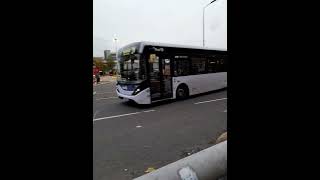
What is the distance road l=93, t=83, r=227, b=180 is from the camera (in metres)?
4.34

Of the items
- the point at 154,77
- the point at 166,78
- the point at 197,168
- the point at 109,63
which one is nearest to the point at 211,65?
the point at 166,78

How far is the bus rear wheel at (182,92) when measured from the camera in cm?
1181

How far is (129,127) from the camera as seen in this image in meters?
7.08

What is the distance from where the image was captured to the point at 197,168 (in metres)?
2.71

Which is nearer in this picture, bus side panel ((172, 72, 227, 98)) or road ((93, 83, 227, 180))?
road ((93, 83, 227, 180))

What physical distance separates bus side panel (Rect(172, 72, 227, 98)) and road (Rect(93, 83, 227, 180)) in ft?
7.59

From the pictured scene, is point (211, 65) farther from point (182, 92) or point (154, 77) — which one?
point (154, 77)

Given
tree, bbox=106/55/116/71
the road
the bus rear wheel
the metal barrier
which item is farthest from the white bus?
tree, bbox=106/55/116/71

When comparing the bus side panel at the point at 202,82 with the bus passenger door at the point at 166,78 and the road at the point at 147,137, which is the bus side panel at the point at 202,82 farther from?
the road at the point at 147,137

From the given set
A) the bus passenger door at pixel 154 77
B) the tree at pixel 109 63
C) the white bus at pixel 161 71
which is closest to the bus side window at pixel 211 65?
the white bus at pixel 161 71

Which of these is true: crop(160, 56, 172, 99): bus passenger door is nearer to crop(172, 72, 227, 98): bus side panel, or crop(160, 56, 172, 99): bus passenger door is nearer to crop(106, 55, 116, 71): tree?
crop(172, 72, 227, 98): bus side panel

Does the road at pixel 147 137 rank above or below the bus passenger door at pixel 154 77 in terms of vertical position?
below

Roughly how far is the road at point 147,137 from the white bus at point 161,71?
1195mm
